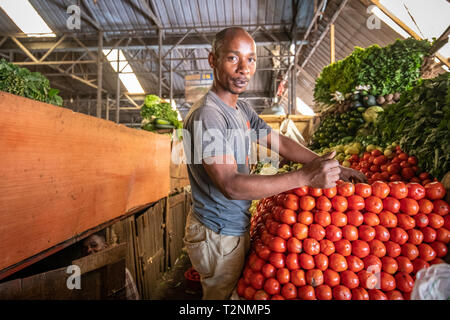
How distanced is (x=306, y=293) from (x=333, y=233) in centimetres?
32

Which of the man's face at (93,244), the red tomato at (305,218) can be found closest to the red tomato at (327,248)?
the red tomato at (305,218)

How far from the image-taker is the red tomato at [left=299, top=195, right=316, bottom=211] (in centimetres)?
144

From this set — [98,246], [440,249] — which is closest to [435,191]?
[440,249]

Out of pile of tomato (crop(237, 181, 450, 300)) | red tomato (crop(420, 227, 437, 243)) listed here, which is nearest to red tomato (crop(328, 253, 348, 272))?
pile of tomato (crop(237, 181, 450, 300))

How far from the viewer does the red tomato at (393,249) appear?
→ 1.36 m

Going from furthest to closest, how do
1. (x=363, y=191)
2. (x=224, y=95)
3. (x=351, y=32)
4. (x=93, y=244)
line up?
(x=351, y=32) → (x=93, y=244) → (x=224, y=95) → (x=363, y=191)

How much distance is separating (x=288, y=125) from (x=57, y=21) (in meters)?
8.52

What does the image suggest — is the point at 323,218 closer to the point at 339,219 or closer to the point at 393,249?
the point at 339,219

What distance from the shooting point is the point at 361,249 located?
135cm

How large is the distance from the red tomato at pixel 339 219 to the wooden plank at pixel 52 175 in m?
1.54
